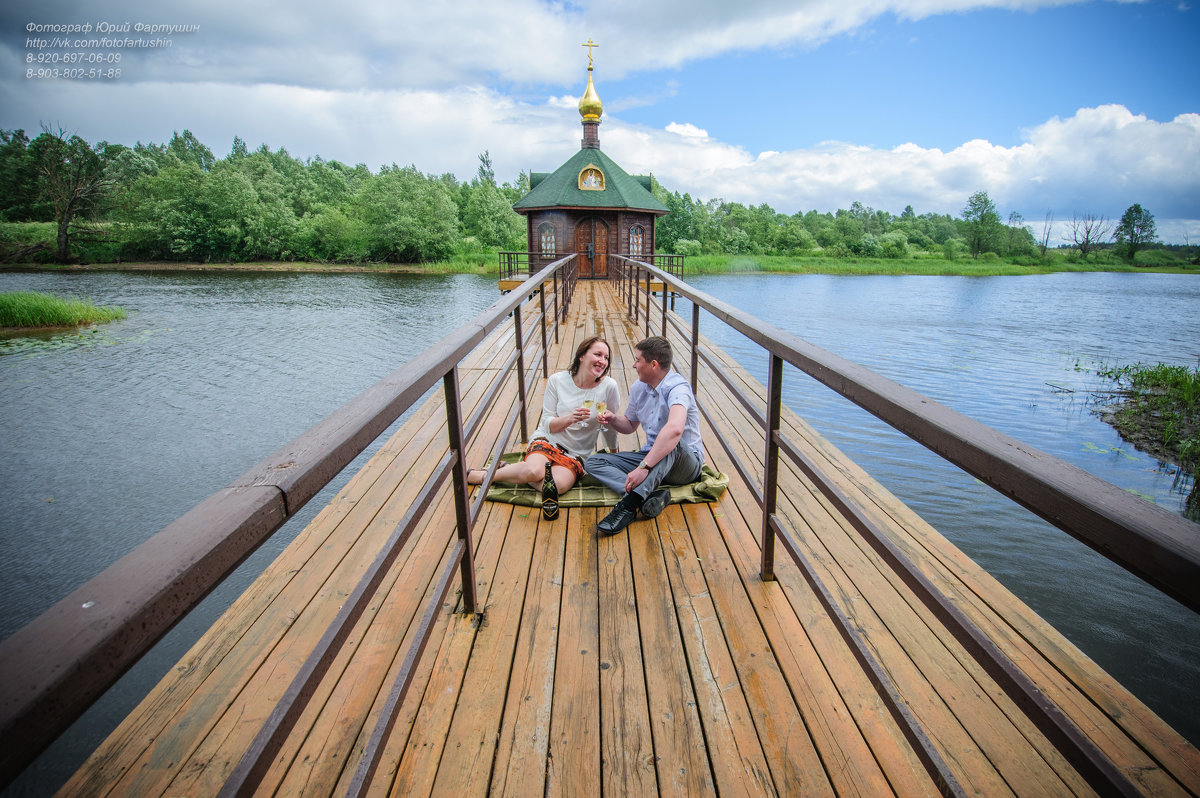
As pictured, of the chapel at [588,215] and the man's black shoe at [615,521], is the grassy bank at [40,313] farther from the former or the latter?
the man's black shoe at [615,521]

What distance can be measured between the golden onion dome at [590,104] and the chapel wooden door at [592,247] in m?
4.69

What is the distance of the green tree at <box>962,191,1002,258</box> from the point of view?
66.1 meters

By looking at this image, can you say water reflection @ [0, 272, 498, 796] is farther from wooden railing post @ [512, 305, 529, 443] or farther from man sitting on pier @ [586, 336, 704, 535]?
man sitting on pier @ [586, 336, 704, 535]

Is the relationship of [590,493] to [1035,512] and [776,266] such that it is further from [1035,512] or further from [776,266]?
[776,266]

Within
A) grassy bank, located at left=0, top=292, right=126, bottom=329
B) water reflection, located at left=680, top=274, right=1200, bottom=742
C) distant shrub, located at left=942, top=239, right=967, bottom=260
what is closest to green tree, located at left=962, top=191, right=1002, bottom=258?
distant shrub, located at left=942, top=239, right=967, bottom=260

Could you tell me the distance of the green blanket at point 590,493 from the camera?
10.4ft

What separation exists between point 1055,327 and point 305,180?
61718 mm

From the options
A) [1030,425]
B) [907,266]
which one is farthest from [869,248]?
[1030,425]

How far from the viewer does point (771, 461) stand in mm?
2213

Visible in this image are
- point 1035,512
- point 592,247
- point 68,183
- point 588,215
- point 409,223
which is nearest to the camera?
point 1035,512

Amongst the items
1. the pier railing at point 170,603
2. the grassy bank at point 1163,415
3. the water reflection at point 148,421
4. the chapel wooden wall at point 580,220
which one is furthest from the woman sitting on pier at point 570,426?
the chapel wooden wall at point 580,220

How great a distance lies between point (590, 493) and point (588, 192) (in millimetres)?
20765

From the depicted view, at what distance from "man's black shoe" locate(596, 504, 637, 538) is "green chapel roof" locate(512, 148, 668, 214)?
20040 mm

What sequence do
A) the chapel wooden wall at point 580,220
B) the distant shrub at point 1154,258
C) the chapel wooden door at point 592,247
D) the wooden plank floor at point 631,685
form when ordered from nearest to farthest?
the wooden plank floor at point 631,685
the chapel wooden wall at point 580,220
the chapel wooden door at point 592,247
the distant shrub at point 1154,258
